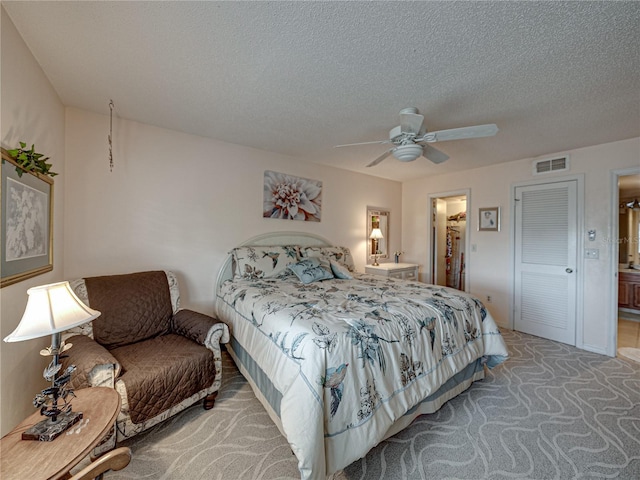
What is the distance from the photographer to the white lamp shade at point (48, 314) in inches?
42.3

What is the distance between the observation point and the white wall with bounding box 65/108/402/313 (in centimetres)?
238

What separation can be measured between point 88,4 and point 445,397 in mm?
3291

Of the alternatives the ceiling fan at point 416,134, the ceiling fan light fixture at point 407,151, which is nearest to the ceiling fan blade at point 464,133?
the ceiling fan at point 416,134

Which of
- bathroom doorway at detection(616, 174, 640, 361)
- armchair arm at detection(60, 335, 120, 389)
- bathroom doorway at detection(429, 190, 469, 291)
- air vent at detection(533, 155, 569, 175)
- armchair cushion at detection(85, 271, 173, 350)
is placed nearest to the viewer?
armchair arm at detection(60, 335, 120, 389)

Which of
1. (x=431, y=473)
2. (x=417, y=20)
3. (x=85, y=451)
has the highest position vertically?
(x=417, y=20)

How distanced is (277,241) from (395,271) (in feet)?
6.53

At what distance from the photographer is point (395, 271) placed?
168 inches

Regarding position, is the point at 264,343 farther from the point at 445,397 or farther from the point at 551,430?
the point at 551,430

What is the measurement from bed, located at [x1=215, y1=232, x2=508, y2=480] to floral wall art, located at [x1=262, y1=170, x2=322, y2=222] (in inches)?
39.5

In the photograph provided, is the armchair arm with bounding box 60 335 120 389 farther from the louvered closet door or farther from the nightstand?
the louvered closet door

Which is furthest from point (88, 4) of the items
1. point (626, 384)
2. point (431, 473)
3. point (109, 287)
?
point (626, 384)

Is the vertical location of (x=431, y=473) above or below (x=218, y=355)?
below

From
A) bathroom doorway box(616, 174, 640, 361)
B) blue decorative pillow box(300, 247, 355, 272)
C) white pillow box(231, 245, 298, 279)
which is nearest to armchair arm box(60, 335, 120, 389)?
white pillow box(231, 245, 298, 279)

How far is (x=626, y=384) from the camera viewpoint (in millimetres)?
2404
